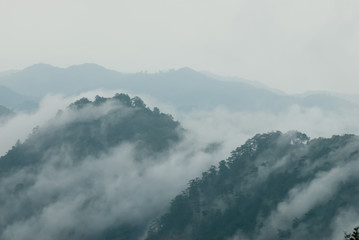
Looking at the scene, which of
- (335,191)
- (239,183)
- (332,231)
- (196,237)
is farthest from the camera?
(239,183)

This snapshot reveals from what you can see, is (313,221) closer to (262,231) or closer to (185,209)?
(262,231)

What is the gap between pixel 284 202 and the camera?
177m

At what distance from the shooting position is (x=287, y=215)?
171500 mm

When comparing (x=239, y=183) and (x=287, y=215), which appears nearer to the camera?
(x=287, y=215)

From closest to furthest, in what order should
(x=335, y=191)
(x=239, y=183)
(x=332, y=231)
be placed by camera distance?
(x=332, y=231) < (x=335, y=191) < (x=239, y=183)

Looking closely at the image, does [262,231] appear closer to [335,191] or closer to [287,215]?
[287,215]

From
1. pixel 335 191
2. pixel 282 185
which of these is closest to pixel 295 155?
pixel 282 185

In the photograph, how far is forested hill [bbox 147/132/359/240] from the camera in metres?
163

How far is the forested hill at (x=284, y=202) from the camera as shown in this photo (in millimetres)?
163375

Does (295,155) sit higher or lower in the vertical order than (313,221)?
higher

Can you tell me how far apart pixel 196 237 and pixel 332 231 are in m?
53.5

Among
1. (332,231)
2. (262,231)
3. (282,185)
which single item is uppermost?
(282,185)

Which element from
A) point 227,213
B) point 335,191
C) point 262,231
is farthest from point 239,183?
point 335,191

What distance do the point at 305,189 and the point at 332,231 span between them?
23.1m
